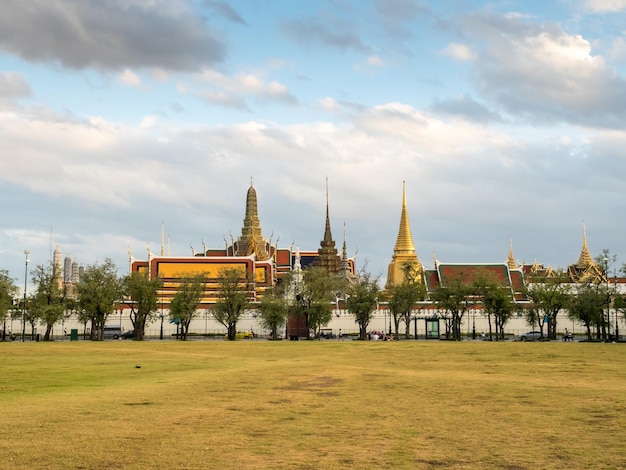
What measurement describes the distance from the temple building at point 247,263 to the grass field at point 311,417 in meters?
62.6

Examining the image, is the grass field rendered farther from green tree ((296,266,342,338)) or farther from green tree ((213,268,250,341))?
green tree ((213,268,250,341))

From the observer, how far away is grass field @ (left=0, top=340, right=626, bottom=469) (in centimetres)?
1487

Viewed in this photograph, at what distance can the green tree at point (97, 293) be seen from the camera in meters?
76.5

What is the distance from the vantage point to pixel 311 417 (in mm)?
20016

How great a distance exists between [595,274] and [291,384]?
9042cm

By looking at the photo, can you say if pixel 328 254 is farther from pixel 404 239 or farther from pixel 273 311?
pixel 273 311

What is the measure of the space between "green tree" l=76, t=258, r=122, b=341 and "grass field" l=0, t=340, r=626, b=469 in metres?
39.1

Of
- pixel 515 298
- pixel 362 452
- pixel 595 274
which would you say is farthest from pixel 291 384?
pixel 595 274

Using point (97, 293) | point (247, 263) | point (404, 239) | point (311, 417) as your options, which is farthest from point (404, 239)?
point (311, 417)

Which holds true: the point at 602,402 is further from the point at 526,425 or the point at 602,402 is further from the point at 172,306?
the point at 172,306

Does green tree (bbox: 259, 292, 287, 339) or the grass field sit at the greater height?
green tree (bbox: 259, 292, 287, 339)

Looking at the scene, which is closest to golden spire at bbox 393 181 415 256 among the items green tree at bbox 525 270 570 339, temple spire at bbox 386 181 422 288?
temple spire at bbox 386 181 422 288

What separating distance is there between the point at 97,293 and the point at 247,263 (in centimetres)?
3412

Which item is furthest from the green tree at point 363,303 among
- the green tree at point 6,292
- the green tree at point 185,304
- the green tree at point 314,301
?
the green tree at point 6,292
